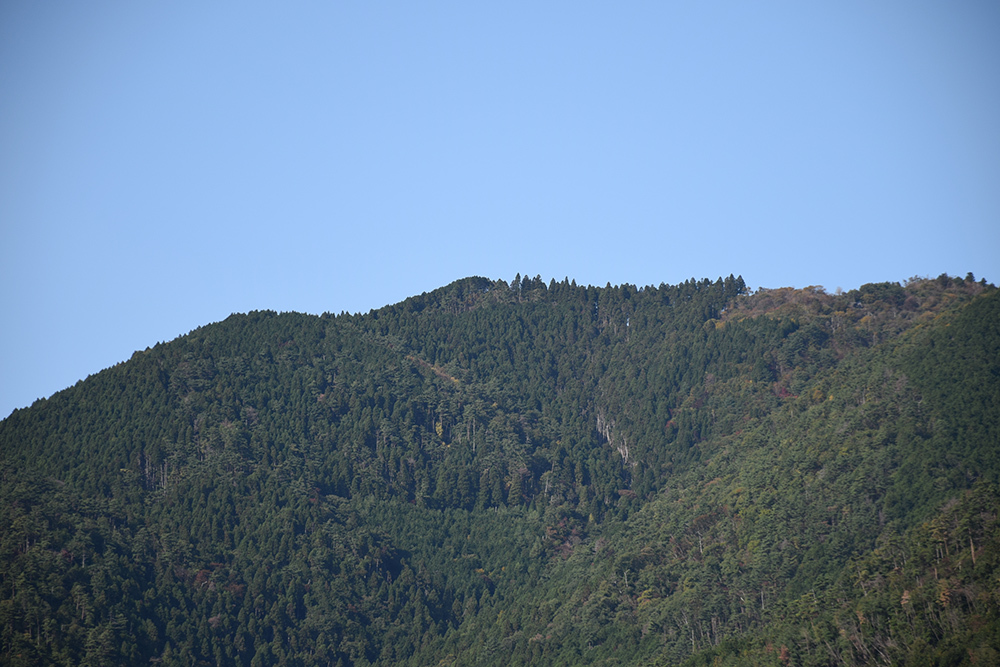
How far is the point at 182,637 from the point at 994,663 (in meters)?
103

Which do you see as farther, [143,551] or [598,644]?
[143,551]

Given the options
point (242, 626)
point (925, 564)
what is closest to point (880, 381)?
point (925, 564)

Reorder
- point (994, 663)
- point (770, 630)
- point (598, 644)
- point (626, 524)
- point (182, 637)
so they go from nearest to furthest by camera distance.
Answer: point (994, 663), point (770, 630), point (598, 644), point (182, 637), point (626, 524)

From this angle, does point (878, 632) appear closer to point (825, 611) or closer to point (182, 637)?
point (825, 611)

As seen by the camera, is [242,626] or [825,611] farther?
[242,626]

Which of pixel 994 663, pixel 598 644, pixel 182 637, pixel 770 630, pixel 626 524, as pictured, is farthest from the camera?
pixel 626 524

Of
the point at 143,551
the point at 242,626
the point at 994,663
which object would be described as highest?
the point at 143,551

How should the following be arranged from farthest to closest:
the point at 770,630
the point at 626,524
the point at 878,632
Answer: the point at 626,524 → the point at 770,630 → the point at 878,632

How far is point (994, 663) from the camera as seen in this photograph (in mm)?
117688

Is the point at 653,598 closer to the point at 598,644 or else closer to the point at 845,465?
the point at 598,644

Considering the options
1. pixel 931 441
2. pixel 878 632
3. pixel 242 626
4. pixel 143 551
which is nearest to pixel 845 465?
pixel 931 441

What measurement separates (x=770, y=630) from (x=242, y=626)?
7392cm

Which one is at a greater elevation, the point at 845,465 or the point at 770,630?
the point at 845,465

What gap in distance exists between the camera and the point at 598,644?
6506 inches
